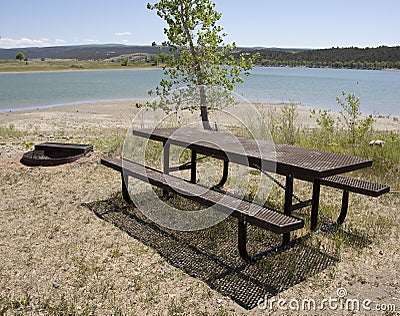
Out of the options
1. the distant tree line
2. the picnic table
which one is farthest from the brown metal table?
the distant tree line

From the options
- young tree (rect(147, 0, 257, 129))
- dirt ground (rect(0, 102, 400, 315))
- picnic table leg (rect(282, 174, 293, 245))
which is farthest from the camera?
young tree (rect(147, 0, 257, 129))

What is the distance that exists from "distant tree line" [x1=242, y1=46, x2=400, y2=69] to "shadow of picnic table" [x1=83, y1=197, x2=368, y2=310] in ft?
199

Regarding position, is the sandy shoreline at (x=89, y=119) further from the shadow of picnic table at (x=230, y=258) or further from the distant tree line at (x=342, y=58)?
the distant tree line at (x=342, y=58)

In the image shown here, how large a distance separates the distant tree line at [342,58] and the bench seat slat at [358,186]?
60287 mm

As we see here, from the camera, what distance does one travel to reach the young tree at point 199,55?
24.6 feet

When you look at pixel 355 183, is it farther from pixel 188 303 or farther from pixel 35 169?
pixel 35 169

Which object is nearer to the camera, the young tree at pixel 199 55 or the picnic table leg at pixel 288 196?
the picnic table leg at pixel 288 196

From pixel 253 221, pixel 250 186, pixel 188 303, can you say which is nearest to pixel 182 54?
pixel 250 186

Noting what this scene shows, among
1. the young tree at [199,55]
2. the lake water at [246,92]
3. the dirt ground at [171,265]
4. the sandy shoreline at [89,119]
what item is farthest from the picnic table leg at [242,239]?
the lake water at [246,92]

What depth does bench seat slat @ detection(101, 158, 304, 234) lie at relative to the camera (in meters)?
3.34

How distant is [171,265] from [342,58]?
80944 mm

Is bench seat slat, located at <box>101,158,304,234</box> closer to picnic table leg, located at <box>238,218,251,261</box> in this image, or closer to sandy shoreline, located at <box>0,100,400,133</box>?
picnic table leg, located at <box>238,218,251,261</box>

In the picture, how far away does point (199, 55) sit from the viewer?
7.87 m

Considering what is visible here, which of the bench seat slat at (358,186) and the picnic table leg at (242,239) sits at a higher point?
the bench seat slat at (358,186)
